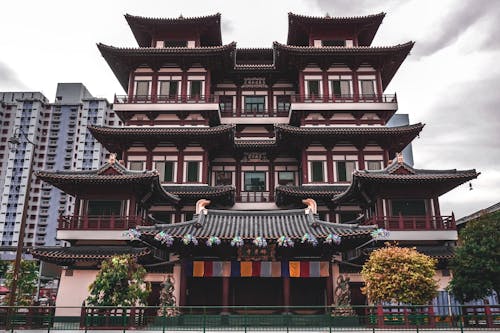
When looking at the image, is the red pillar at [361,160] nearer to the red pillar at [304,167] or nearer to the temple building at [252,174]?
the temple building at [252,174]

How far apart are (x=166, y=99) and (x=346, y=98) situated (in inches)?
653

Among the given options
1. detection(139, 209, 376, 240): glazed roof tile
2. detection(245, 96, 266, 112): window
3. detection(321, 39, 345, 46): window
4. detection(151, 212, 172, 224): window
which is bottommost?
detection(139, 209, 376, 240): glazed roof tile

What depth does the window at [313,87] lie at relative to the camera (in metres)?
38.3

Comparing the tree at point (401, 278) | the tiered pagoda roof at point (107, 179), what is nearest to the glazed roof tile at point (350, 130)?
the tiered pagoda roof at point (107, 179)

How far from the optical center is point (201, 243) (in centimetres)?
2381

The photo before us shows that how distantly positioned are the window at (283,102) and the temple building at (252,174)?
0.65 feet

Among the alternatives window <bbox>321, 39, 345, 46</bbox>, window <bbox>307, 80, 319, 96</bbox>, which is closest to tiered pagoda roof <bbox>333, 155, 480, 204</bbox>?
window <bbox>307, 80, 319, 96</bbox>

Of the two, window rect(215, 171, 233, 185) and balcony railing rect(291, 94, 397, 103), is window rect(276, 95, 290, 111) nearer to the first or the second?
balcony railing rect(291, 94, 397, 103)

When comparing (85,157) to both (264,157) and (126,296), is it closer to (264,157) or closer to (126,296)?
(264,157)

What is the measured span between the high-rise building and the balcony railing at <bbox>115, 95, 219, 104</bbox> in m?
77.5

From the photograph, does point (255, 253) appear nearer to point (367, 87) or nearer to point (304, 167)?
point (304, 167)

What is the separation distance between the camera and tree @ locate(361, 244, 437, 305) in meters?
21.3

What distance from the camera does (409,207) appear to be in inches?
1196

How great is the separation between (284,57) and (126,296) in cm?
2604
